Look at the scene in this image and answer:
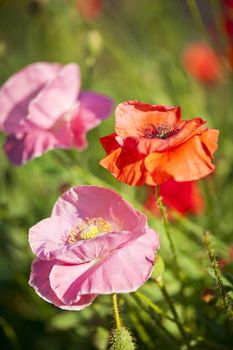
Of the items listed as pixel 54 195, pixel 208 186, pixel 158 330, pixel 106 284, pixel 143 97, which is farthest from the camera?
pixel 143 97

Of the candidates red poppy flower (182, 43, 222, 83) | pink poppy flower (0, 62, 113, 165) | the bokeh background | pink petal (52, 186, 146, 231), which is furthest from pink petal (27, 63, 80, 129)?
red poppy flower (182, 43, 222, 83)

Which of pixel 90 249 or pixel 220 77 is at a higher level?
pixel 90 249

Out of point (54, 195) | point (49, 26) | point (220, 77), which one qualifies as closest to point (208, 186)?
point (54, 195)

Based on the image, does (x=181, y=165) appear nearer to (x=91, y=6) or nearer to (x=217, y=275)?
(x=217, y=275)

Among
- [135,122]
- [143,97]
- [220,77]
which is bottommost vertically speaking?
[220,77]

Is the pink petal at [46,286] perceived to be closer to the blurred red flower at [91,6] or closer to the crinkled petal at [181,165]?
the crinkled petal at [181,165]

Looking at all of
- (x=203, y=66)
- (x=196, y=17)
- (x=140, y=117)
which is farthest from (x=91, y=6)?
(x=140, y=117)

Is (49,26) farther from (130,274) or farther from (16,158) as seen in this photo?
(130,274)

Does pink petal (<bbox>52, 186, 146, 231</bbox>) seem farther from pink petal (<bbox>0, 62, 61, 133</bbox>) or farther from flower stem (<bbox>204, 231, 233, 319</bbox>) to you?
pink petal (<bbox>0, 62, 61, 133</bbox>)
